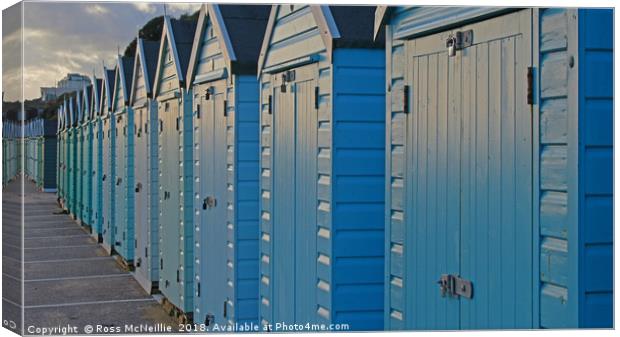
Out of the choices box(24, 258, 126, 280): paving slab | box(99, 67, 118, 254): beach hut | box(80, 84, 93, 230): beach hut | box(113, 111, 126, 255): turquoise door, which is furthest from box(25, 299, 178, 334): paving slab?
box(80, 84, 93, 230): beach hut

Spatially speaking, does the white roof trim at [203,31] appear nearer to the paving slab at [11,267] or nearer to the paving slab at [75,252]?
the paving slab at [75,252]

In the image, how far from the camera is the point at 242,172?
7605 millimetres

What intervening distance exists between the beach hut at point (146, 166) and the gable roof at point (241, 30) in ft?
7.98

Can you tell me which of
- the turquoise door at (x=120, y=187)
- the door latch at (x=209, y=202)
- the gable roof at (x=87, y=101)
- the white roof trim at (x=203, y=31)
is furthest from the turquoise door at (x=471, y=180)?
the turquoise door at (x=120, y=187)

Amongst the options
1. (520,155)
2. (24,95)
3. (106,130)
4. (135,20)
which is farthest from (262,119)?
(106,130)

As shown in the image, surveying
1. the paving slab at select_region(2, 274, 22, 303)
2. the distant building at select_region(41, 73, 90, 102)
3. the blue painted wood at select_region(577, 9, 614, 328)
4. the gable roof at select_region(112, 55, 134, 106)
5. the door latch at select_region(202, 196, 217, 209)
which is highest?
the gable roof at select_region(112, 55, 134, 106)

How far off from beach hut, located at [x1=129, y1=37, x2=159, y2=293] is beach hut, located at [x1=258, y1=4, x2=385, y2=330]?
4.38 m

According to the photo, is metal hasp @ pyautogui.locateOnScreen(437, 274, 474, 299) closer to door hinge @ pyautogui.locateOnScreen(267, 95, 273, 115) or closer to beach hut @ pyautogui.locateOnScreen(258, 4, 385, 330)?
beach hut @ pyautogui.locateOnScreen(258, 4, 385, 330)

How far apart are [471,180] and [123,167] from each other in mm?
9368

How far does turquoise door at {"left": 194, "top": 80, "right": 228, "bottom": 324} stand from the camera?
8.02m

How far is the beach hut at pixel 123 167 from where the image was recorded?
1245 centimetres

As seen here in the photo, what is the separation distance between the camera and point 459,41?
182 inches

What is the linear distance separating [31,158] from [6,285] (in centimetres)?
110

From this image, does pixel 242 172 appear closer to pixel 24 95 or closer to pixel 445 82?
pixel 24 95
